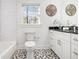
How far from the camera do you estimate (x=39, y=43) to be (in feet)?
22.9

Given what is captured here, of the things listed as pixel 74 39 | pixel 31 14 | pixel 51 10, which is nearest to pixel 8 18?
pixel 31 14

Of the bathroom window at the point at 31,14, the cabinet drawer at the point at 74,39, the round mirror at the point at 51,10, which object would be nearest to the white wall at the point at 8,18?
the bathroom window at the point at 31,14

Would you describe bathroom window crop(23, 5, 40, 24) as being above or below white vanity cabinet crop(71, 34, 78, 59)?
above

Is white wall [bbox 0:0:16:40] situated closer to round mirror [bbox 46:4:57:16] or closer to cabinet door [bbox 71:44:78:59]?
round mirror [bbox 46:4:57:16]

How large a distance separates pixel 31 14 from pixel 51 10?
102 cm

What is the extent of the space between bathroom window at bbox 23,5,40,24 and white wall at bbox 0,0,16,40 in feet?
1.78

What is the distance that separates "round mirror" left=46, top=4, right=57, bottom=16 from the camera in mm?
6986

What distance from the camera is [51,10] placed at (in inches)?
278

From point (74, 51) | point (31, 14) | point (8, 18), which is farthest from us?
point (31, 14)

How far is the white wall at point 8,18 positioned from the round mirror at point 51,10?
64.8 inches

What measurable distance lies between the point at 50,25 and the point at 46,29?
273 mm

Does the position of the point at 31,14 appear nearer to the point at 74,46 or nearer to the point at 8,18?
the point at 8,18

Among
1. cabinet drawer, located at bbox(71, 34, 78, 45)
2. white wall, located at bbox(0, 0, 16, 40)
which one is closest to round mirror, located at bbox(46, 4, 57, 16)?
white wall, located at bbox(0, 0, 16, 40)

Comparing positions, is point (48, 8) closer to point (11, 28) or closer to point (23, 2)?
point (23, 2)
